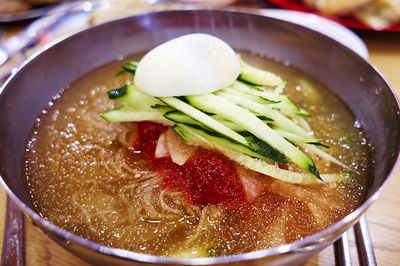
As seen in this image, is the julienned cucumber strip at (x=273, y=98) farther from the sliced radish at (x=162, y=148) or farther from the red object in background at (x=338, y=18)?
the red object in background at (x=338, y=18)

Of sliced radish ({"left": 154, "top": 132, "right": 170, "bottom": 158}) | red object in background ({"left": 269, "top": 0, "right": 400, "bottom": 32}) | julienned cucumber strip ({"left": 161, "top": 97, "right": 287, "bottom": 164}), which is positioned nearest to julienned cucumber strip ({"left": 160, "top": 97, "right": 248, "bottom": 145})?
julienned cucumber strip ({"left": 161, "top": 97, "right": 287, "bottom": 164})

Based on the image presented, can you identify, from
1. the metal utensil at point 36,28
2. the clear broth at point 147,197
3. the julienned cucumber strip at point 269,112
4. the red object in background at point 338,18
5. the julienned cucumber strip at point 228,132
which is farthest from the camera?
the red object in background at point 338,18

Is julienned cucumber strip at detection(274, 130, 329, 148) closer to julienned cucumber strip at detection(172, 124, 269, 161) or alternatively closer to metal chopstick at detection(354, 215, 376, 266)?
julienned cucumber strip at detection(172, 124, 269, 161)

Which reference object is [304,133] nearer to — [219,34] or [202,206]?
[202,206]

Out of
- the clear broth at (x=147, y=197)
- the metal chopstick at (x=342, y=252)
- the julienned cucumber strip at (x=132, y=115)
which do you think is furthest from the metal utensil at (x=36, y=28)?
the metal chopstick at (x=342, y=252)

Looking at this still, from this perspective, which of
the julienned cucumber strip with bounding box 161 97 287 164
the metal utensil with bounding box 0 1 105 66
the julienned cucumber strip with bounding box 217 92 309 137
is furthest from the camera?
the metal utensil with bounding box 0 1 105 66

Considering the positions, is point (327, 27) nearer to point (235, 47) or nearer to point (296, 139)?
point (235, 47)

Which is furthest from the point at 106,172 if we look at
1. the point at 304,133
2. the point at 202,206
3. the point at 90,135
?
the point at 304,133
